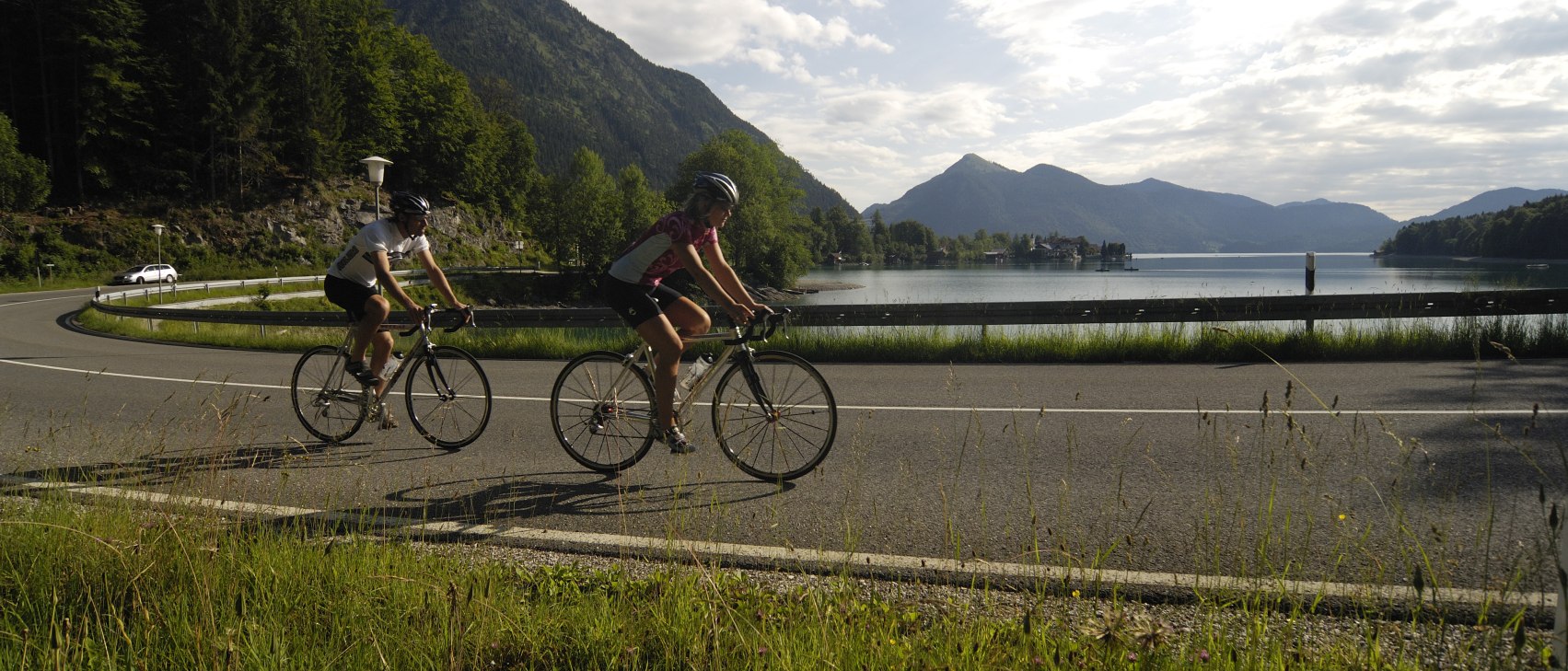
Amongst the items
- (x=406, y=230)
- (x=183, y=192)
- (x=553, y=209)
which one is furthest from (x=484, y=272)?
(x=406, y=230)

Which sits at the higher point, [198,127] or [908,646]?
[198,127]

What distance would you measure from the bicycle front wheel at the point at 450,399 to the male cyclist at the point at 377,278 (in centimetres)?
34

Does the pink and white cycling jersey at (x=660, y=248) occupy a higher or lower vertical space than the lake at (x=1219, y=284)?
higher

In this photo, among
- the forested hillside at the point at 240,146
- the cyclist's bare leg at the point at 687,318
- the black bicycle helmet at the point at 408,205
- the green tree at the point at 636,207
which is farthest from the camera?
the green tree at the point at 636,207

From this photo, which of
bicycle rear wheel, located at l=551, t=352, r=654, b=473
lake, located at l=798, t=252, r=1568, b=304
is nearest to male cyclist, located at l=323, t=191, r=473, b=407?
bicycle rear wheel, located at l=551, t=352, r=654, b=473

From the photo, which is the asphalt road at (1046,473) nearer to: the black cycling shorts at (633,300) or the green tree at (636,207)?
the black cycling shorts at (633,300)

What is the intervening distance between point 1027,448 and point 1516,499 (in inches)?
95.8

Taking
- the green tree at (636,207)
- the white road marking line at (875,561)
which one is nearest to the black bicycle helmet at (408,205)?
the white road marking line at (875,561)

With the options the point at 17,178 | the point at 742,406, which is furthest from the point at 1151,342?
the point at 17,178

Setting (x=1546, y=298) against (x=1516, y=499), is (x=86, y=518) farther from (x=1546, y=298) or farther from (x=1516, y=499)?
(x=1546, y=298)

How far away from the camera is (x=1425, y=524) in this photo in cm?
365

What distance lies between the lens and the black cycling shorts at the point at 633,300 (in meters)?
5.01

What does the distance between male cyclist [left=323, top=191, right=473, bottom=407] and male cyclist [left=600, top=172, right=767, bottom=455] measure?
4.65ft

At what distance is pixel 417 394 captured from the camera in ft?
20.4
